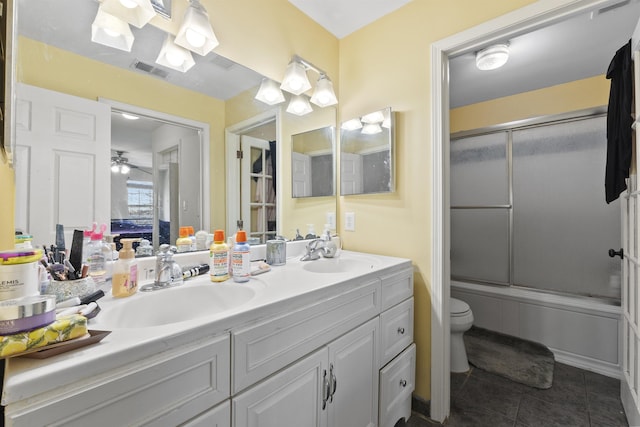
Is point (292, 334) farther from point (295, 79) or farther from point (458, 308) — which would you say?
point (458, 308)

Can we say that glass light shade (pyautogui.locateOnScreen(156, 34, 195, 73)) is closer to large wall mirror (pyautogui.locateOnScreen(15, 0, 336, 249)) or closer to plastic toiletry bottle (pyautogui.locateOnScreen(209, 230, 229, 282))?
large wall mirror (pyautogui.locateOnScreen(15, 0, 336, 249))

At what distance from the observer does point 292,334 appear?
849 millimetres

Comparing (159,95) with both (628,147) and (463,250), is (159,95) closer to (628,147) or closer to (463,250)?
(628,147)

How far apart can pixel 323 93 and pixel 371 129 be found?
39 cm

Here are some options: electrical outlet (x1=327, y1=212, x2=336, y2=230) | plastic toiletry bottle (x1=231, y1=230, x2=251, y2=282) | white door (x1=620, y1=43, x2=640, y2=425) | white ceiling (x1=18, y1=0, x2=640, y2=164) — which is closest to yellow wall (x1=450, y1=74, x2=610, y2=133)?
white ceiling (x1=18, y1=0, x2=640, y2=164)

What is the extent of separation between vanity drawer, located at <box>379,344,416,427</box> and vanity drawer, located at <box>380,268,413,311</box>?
0.28 m

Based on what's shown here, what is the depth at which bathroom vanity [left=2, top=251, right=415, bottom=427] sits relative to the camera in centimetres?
49

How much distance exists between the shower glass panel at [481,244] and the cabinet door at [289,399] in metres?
2.32

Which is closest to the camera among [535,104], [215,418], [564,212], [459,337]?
[215,418]

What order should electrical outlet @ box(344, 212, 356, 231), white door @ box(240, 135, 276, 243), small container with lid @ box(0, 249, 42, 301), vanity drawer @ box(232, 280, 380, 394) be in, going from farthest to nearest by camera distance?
electrical outlet @ box(344, 212, 356, 231)
white door @ box(240, 135, 276, 243)
vanity drawer @ box(232, 280, 380, 394)
small container with lid @ box(0, 249, 42, 301)

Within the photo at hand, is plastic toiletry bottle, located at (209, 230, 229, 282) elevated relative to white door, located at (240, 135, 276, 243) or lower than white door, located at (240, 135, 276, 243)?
lower

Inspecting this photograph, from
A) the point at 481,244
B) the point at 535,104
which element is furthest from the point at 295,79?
the point at 481,244

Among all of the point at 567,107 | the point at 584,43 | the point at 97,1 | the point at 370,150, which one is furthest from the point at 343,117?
the point at 567,107

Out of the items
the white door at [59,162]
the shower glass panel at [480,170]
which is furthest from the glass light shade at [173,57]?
the shower glass panel at [480,170]
